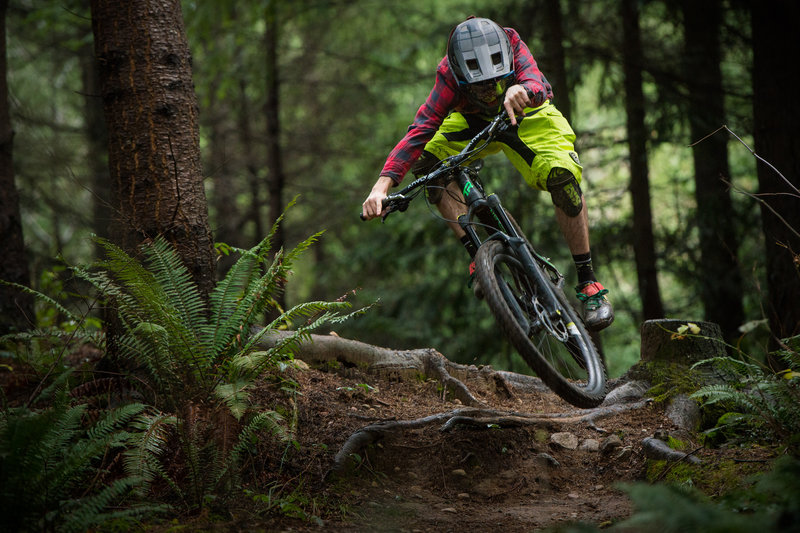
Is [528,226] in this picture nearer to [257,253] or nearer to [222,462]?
[257,253]

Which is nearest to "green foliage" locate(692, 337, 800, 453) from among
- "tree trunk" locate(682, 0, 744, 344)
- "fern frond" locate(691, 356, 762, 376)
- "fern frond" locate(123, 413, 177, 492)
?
"fern frond" locate(691, 356, 762, 376)

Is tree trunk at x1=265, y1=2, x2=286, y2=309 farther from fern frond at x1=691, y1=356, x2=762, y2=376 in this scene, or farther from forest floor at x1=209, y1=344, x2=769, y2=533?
fern frond at x1=691, y1=356, x2=762, y2=376

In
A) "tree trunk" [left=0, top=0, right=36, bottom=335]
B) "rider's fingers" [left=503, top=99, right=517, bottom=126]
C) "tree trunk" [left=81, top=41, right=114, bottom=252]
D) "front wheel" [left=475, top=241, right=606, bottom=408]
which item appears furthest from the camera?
"tree trunk" [left=81, top=41, right=114, bottom=252]

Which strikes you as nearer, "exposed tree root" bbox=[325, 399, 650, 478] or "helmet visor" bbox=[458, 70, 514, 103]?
"exposed tree root" bbox=[325, 399, 650, 478]

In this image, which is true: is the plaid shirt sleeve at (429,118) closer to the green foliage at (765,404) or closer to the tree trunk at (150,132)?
the tree trunk at (150,132)

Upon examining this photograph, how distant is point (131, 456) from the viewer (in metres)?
2.92

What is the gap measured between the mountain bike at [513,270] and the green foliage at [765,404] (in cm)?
72

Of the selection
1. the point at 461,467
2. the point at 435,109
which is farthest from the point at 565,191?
the point at 461,467

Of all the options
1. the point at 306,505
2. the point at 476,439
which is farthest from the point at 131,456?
the point at 476,439

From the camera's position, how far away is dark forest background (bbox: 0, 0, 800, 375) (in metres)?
5.73

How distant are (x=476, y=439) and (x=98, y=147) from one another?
350 inches

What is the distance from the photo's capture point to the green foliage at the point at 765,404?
3.13 metres

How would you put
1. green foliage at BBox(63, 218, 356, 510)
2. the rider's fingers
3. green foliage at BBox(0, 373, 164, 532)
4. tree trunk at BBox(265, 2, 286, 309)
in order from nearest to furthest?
1. green foliage at BBox(0, 373, 164, 532)
2. green foliage at BBox(63, 218, 356, 510)
3. the rider's fingers
4. tree trunk at BBox(265, 2, 286, 309)

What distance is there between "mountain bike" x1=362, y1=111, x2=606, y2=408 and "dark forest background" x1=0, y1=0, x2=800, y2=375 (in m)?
0.79
